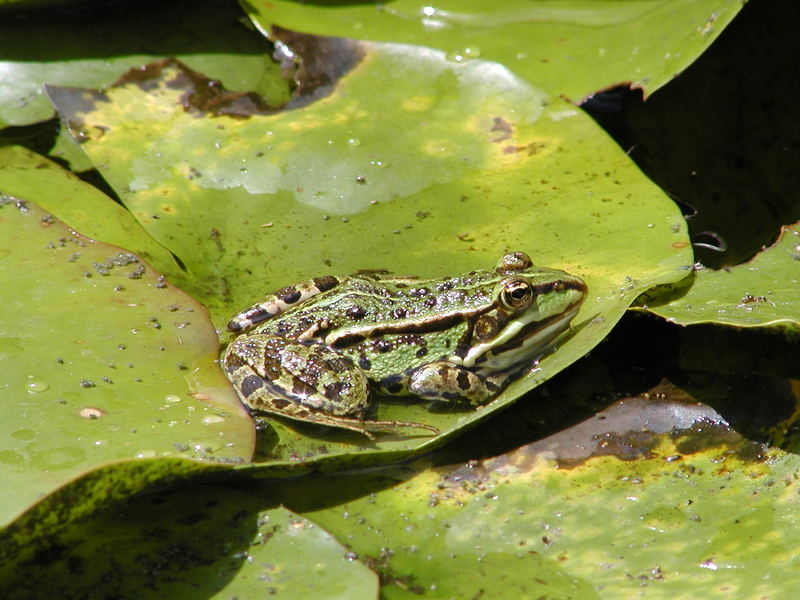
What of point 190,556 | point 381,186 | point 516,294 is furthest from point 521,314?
point 190,556

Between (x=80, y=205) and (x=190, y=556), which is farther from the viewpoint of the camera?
(x=80, y=205)

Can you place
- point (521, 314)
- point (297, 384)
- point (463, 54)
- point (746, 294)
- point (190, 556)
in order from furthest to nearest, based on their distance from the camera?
point (463, 54) < point (521, 314) < point (297, 384) < point (746, 294) < point (190, 556)

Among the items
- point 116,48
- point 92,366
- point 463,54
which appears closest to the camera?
point 92,366

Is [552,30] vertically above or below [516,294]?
above

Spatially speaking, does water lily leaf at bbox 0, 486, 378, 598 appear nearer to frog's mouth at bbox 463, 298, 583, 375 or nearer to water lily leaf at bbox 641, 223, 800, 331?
frog's mouth at bbox 463, 298, 583, 375

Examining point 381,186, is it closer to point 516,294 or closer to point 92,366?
point 516,294

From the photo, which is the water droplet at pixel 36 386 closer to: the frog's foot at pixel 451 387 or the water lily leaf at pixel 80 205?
the water lily leaf at pixel 80 205
